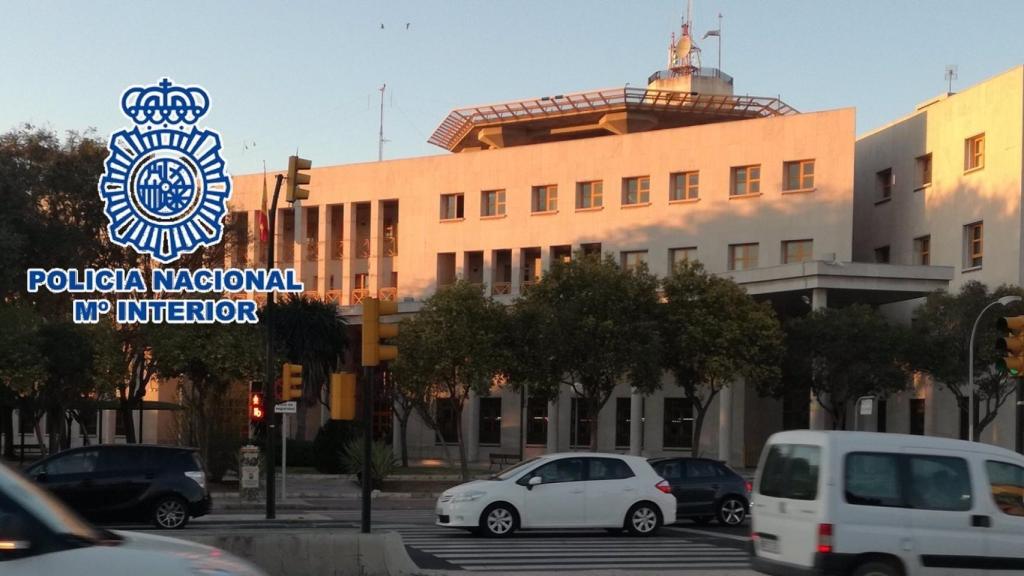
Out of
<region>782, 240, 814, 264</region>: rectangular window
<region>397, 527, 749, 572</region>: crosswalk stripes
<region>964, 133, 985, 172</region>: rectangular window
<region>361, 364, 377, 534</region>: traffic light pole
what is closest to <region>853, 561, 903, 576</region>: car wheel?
<region>397, 527, 749, 572</region>: crosswalk stripes

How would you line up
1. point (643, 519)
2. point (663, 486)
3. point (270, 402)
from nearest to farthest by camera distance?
1. point (643, 519)
2. point (663, 486)
3. point (270, 402)

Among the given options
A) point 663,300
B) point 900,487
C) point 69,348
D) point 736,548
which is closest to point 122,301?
point 69,348

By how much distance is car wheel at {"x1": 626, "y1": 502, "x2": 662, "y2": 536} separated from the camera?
22.9 meters

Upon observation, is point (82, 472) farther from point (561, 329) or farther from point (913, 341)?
point (913, 341)

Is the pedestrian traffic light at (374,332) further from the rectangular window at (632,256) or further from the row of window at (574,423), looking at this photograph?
the rectangular window at (632,256)

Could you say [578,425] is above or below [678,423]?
below

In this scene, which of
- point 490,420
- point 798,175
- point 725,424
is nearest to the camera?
point 725,424

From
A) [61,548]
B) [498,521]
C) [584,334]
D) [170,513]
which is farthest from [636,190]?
[61,548]

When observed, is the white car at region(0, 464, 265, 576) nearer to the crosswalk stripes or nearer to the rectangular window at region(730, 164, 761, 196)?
the crosswalk stripes

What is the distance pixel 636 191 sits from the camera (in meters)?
63.0

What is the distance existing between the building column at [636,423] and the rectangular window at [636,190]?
9.19 m

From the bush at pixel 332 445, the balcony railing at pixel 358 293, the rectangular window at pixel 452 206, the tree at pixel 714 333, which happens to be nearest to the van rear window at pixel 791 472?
the tree at pixel 714 333

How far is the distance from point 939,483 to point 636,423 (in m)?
48.9

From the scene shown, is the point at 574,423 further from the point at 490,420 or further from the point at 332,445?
the point at 332,445
